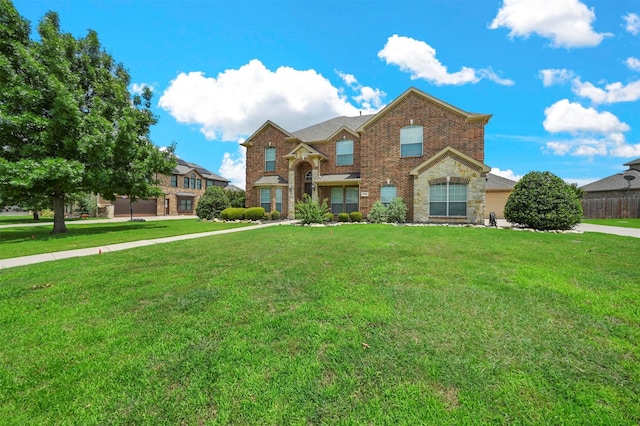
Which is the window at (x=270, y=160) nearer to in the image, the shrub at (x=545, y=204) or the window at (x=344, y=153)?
the window at (x=344, y=153)

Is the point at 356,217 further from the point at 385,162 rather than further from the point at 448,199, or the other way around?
the point at 448,199

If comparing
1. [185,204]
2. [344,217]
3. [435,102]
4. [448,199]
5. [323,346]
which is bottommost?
[323,346]

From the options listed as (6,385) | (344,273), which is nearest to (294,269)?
(344,273)

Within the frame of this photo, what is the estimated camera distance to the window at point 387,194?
1888 cm

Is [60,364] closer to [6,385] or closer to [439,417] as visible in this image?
[6,385]

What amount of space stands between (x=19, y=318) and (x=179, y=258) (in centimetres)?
350

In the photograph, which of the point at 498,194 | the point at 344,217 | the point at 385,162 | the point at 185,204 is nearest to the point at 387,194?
the point at 385,162

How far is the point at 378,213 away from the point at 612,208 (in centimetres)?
2566

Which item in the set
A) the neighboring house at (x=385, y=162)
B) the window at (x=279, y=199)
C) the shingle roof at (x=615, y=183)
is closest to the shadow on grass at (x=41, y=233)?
the window at (x=279, y=199)

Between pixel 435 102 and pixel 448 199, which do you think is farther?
pixel 435 102

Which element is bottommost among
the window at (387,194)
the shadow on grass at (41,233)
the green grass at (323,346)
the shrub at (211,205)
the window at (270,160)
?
the green grass at (323,346)

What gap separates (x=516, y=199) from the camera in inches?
551

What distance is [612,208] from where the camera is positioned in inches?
1030

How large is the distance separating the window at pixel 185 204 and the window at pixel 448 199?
120ft
